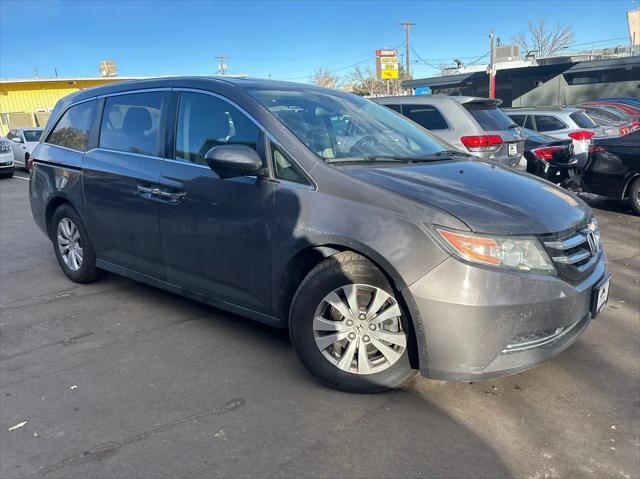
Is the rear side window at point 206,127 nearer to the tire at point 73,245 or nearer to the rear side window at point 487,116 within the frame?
the tire at point 73,245

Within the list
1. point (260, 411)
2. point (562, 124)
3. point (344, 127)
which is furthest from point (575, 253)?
point (562, 124)

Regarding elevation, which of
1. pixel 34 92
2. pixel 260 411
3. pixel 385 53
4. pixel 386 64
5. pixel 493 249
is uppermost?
pixel 385 53

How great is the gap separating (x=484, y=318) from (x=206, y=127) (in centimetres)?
226

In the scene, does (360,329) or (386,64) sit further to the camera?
(386,64)

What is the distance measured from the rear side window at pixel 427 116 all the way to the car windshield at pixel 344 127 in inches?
150

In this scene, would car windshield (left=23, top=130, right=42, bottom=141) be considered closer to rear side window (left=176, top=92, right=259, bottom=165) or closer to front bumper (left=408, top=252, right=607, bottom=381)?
rear side window (left=176, top=92, right=259, bottom=165)

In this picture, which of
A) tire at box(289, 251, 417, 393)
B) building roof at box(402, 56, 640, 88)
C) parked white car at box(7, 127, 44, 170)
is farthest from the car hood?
building roof at box(402, 56, 640, 88)

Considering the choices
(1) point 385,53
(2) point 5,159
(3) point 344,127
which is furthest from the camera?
(1) point 385,53

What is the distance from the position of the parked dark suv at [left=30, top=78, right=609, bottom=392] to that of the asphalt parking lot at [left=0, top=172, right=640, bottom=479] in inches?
12.0

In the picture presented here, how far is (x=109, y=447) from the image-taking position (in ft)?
9.01

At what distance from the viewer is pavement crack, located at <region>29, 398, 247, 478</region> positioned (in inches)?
103

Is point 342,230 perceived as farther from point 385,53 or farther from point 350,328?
point 385,53

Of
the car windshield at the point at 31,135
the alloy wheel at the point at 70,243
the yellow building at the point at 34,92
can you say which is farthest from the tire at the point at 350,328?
the yellow building at the point at 34,92

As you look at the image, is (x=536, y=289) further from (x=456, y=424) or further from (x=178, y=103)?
(x=178, y=103)
